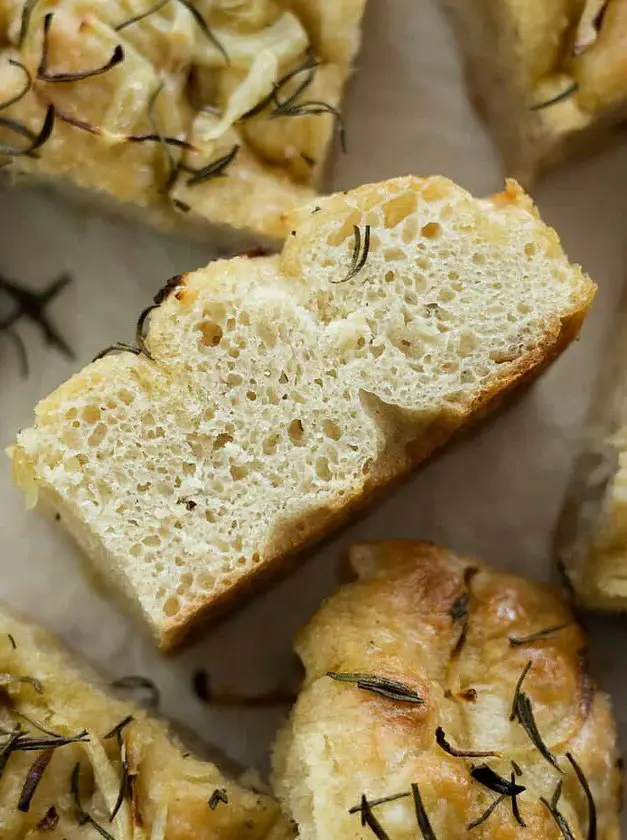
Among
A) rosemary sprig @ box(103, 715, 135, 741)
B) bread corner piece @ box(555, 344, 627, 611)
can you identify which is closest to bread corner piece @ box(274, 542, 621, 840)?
bread corner piece @ box(555, 344, 627, 611)

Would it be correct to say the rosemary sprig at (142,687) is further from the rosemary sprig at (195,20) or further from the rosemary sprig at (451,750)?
the rosemary sprig at (195,20)

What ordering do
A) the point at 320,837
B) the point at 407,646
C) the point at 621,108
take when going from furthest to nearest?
the point at 621,108 < the point at 407,646 < the point at 320,837

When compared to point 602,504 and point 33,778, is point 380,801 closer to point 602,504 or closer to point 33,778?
point 33,778

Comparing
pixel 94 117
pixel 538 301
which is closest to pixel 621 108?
pixel 538 301

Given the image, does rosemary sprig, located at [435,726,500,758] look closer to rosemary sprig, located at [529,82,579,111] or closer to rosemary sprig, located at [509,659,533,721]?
rosemary sprig, located at [509,659,533,721]

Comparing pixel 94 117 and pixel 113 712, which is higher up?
pixel 94 117

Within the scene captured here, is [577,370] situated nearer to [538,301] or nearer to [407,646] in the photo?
[538,301]

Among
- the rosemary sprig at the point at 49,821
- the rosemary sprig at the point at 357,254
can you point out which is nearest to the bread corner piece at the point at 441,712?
the rosemary sprig at the point at 49,821
